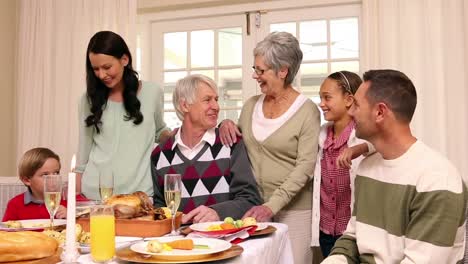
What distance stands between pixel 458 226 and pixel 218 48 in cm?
299

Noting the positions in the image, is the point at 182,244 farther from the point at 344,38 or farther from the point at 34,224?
the point at 344,38

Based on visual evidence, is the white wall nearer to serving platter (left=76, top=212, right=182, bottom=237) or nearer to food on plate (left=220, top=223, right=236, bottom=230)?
serving platter (left=76, top=212, right=182, bottom=237)

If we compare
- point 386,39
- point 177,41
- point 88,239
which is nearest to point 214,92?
point 88,239

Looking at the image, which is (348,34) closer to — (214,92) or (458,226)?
(214,92)

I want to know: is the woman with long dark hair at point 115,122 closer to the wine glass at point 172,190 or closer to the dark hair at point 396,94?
the wine glass at point 172,190

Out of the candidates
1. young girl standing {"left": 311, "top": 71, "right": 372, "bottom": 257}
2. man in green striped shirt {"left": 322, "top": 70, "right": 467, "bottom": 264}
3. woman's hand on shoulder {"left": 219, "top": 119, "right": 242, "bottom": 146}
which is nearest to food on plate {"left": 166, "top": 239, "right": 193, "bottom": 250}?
man in green striped shirt {"left": 322, "top": 70, "right": 467, "bottom": 264}

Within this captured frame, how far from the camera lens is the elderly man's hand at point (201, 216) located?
5.41 ft

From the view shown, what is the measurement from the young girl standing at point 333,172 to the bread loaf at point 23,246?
4.02ft

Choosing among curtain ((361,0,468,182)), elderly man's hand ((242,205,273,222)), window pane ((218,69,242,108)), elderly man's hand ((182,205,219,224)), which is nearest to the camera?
elderly man's hand ((182,205,219,224))

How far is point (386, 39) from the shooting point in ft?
11.4

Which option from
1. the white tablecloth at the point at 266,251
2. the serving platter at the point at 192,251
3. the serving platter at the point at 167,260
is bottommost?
the white tablecloth at the point at 266,251

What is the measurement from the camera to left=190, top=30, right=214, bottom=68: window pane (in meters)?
4.07

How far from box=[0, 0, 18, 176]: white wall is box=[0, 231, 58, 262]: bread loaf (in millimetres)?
3393

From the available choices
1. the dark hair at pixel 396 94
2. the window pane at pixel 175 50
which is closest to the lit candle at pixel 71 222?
the dark hair at pixel 396 94
